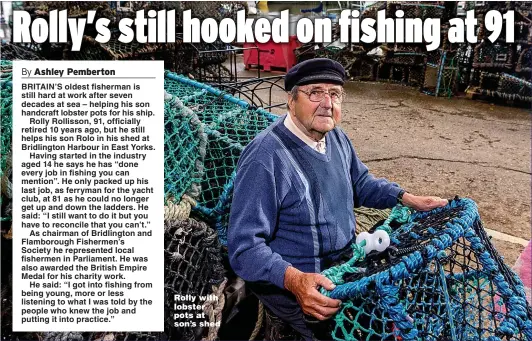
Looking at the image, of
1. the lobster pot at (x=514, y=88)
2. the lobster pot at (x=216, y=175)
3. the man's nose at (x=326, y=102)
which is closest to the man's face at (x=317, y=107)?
the man's nose at (x=326, y=102)

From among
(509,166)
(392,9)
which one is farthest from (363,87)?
(509,166)

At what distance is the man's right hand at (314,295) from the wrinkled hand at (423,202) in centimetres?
47

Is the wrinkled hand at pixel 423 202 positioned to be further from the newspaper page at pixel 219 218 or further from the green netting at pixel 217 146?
the green netting at pixel 217 146

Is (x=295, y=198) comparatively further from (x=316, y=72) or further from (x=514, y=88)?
(x=514, y=88)

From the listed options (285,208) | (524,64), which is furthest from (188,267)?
(524,64)

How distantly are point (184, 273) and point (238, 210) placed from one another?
14.4 inches

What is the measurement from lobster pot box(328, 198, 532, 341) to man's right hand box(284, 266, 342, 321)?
21 millimetres

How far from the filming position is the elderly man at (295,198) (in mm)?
1084

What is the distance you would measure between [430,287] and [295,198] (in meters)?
0.38

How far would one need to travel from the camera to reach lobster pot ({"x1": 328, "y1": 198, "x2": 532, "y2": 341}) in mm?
931

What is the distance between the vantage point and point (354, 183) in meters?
1.42

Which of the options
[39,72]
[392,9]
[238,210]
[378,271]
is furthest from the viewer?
[392,9]

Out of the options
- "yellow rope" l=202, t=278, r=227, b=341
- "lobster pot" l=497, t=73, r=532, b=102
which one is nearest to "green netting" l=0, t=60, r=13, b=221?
"yellow rope" l=202, t=278, r=227, b=341

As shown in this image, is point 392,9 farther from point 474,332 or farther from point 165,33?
point 474,332
